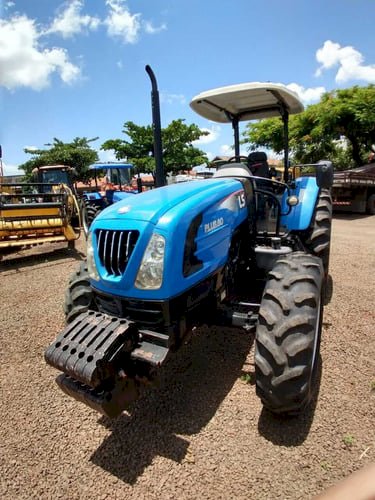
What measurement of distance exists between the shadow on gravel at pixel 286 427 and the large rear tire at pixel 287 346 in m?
0.12

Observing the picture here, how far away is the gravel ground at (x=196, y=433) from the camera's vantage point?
194 cm

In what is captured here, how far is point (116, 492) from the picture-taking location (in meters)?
1.91

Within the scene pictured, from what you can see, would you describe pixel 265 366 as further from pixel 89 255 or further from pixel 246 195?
pixel 246 195

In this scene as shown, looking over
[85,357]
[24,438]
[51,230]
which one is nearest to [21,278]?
[51,230]

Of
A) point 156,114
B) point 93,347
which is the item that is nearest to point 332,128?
point 156,114

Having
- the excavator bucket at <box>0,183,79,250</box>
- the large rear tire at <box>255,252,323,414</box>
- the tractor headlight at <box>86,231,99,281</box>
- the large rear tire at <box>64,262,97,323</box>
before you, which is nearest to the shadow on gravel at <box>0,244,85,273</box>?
the excavator bucket at <box>0,183,79,250</box>

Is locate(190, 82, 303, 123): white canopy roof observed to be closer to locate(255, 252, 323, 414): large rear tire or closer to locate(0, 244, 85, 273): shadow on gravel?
locate(255, 252, 323, 414): large rear tire

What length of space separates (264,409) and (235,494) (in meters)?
0.67

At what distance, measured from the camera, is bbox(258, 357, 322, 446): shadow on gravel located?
85.8 inches

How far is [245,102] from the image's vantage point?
416 cm

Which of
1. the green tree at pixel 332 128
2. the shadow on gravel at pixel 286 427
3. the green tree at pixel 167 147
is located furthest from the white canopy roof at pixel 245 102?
the green tree at pixel 167 147

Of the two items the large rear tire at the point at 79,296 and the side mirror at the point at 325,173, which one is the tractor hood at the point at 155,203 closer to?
the large rear tire at the point at 79,296

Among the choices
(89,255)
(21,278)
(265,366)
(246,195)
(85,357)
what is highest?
(246,195)

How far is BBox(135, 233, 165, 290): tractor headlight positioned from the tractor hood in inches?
5.0
